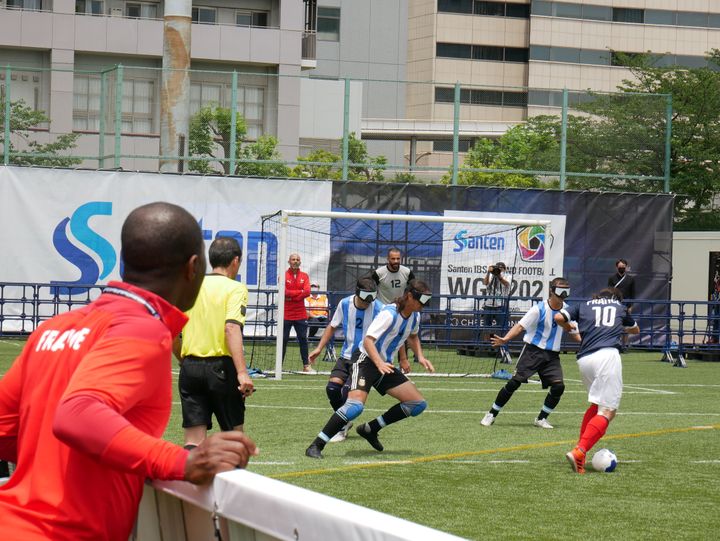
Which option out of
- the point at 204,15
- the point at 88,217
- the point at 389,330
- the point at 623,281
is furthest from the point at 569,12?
the point at 389,330

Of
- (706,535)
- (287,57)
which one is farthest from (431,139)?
(706,535)

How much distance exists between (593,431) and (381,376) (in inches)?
77.3

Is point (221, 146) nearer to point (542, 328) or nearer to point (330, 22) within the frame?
point (542, 328)

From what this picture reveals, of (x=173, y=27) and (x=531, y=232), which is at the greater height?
(x=173, y=27)

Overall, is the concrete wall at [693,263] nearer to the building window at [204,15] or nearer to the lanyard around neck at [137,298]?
the building window at [204,15]

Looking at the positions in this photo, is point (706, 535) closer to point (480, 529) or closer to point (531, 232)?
point (480, 529)

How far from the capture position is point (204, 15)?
51.6 metres

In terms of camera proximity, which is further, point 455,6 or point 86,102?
point 455,6

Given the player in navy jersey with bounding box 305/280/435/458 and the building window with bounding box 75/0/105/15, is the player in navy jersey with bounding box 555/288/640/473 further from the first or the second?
the building window with bounding box 75/0/105/15

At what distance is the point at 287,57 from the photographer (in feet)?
168

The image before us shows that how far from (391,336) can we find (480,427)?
2.85 meters

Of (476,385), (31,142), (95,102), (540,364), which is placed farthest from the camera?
(95,102)

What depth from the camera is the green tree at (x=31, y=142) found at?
78.8 feet

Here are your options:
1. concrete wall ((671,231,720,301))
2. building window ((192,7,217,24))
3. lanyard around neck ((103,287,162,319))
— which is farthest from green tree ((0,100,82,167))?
building window ((192,7,217,24))
